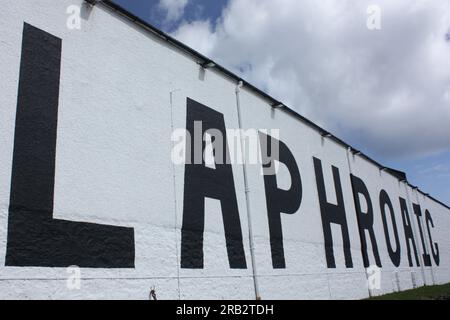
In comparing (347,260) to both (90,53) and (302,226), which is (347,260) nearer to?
(302,226)

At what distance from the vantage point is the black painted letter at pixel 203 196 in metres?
10.1

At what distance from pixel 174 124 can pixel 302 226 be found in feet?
21.7

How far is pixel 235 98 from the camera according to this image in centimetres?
1347

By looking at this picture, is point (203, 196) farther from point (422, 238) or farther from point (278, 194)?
point (422, 238)

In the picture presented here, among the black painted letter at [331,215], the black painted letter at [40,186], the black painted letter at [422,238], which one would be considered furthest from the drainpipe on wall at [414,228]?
the black painted letter at [40,186]

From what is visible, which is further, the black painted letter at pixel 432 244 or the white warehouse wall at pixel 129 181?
the black painted letter at pixel 432 244

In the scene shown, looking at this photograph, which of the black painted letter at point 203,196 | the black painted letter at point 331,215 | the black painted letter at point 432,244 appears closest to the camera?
the black painted letter at point 203,196

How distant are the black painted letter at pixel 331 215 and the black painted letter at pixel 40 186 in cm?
1018

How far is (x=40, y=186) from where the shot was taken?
7297mm

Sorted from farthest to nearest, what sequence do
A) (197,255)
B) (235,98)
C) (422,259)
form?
(422,259) → (235,98) → (197,255)

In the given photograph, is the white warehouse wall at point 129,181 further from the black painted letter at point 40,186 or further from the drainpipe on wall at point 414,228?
the drainpipe on wall at point 414,228

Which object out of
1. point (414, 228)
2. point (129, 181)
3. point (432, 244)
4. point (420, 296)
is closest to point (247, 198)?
point (129, 181)

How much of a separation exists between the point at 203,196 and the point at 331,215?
810 centimetres
